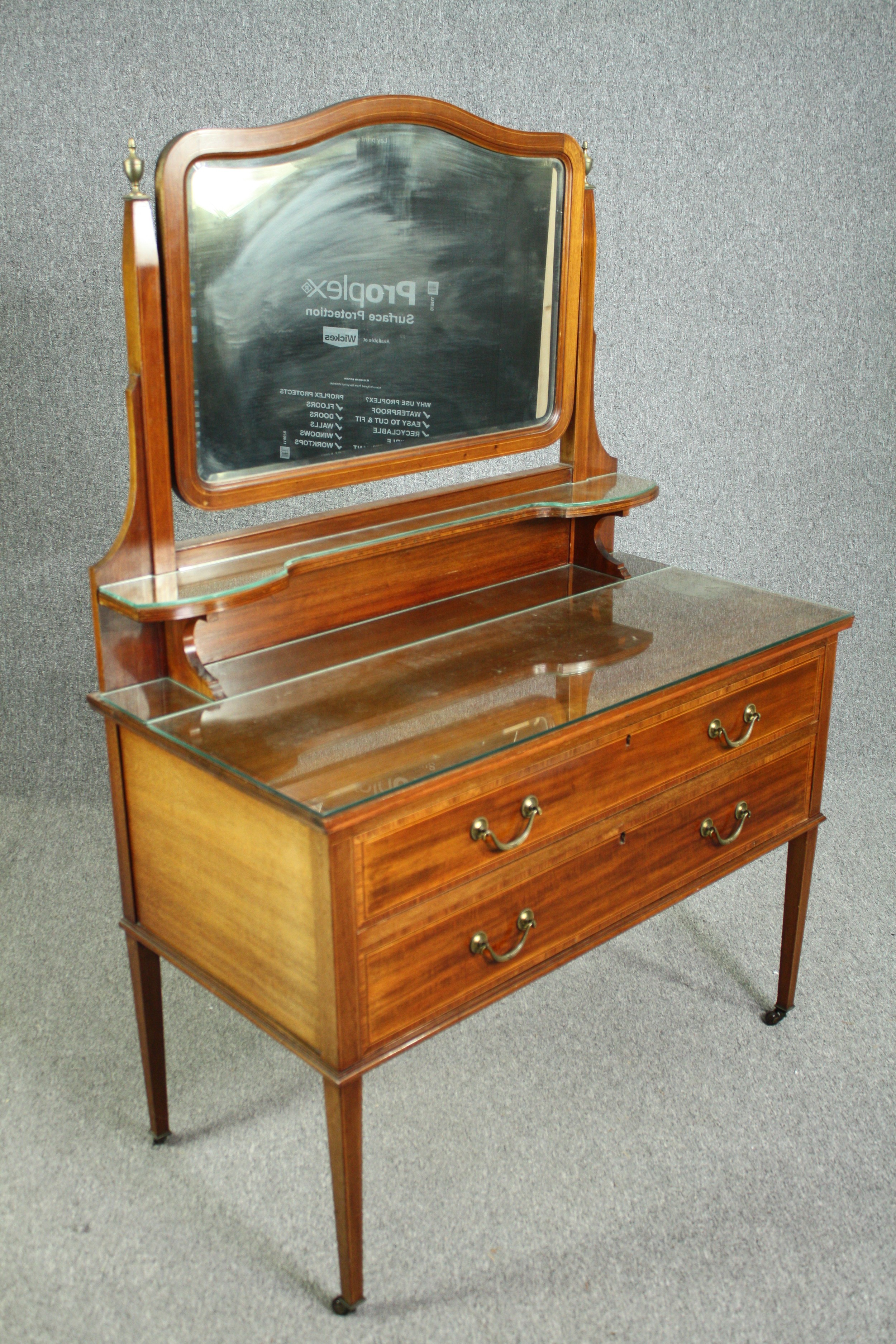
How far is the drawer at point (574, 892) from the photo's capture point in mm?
1455

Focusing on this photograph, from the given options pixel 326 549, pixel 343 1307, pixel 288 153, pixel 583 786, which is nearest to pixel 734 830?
pixel 583 786

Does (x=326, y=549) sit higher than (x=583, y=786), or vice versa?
(x=326, y=549)

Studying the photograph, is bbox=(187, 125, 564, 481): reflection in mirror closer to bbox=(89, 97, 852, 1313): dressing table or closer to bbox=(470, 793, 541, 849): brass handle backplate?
bbox=(89, 97, 852, 1313): dressing table

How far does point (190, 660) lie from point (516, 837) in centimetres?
45

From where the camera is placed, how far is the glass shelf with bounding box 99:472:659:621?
1.49 metres

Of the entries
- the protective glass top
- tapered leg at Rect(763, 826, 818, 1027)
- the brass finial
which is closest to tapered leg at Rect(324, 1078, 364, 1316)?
the protective glass top

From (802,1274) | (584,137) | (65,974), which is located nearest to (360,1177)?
(802,1274)

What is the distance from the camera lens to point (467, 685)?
5.35ft

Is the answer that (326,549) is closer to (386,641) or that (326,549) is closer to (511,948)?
(386,641)

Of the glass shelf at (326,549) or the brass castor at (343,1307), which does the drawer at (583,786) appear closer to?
the glass shelf at (326,549)

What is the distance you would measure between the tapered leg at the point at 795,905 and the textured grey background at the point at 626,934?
0.32ft

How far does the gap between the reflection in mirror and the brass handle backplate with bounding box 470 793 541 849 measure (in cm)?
52

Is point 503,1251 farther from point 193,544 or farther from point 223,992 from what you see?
point 193,544

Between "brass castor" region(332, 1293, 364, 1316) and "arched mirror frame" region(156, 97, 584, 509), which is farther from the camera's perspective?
"brass castor" region(332, 1293, 364, 1316)
